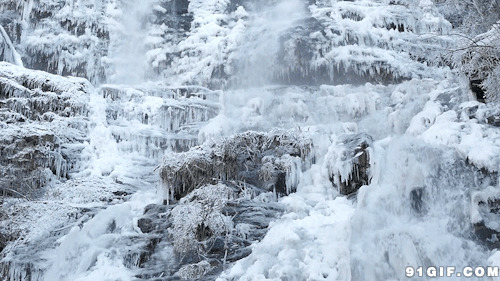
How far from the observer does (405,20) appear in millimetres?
14984

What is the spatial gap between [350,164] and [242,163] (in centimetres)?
229

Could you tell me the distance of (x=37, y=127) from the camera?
10000 millimetres

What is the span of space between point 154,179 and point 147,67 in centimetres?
634

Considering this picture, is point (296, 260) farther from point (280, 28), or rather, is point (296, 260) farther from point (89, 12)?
point (89, 12)

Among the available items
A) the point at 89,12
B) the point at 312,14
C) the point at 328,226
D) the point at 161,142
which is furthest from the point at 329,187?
the point at 89,12

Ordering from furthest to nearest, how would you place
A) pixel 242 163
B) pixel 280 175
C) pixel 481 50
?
pixel 242 163
pixel 280 175
pixel 481 50

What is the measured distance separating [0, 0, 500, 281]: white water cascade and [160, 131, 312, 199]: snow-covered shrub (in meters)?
0.03

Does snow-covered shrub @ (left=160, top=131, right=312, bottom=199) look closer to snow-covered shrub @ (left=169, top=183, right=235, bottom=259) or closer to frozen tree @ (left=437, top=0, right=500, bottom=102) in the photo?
snow-covered shrub @ (left=169, top=183, right=235, bottom=259)

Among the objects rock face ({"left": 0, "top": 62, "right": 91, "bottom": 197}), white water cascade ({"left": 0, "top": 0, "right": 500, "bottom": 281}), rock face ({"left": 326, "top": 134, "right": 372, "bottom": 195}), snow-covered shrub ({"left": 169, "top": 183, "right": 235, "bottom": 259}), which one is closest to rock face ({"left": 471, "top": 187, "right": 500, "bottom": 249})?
white water cascade ({"left": 0, "top": 0, "right": 500, "bottom": 281})

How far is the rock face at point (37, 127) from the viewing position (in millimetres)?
9324

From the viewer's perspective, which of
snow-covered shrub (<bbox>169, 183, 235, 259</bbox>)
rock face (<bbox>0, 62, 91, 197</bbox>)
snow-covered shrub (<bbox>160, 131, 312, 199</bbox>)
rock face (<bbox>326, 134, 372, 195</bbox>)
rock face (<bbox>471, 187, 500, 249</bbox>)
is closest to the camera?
rock face (<bbox>471, 187, 500, 249</bbox>)

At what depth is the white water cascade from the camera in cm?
698

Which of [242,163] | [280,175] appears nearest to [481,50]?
[280,175]

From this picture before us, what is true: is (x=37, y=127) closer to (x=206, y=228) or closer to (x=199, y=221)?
(x=199, y=221)
